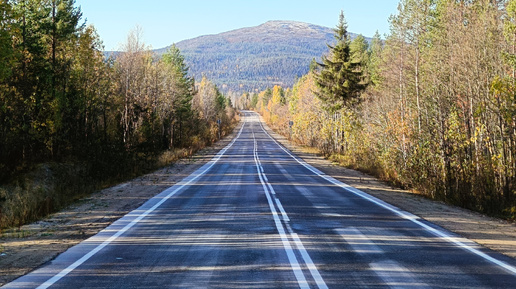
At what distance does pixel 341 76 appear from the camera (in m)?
34.9

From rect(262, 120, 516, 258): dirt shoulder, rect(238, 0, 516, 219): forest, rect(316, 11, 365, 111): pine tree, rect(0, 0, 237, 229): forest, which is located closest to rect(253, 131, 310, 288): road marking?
rect(262, 120, 516, 258): dirt shoulder

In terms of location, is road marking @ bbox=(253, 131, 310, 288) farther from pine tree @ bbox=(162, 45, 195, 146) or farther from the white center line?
pine tree @ bbox=(162, 45, 195, 146)

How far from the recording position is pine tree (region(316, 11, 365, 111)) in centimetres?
3491

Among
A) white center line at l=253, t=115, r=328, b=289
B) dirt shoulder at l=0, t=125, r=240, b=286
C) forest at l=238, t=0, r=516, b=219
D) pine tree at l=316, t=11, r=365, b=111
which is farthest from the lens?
pine tree at l=316, t=11, r=365, b=111

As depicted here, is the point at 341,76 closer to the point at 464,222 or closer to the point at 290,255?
the point at 464,222

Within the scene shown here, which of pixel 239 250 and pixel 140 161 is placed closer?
pixel 239 250

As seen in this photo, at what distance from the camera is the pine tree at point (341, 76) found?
34906 mm

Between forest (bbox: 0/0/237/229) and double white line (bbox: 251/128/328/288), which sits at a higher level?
forest (bbox: 0/0/237/229)

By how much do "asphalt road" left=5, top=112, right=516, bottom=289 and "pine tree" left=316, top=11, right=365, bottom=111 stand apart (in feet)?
83.5

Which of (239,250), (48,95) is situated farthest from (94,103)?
(239,250)

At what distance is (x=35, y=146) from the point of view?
74.2 feet

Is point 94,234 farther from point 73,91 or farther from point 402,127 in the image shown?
point 73,91

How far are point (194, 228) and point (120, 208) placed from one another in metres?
3.57

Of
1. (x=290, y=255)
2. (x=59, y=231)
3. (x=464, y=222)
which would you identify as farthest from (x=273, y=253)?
(x=464, y=222)
